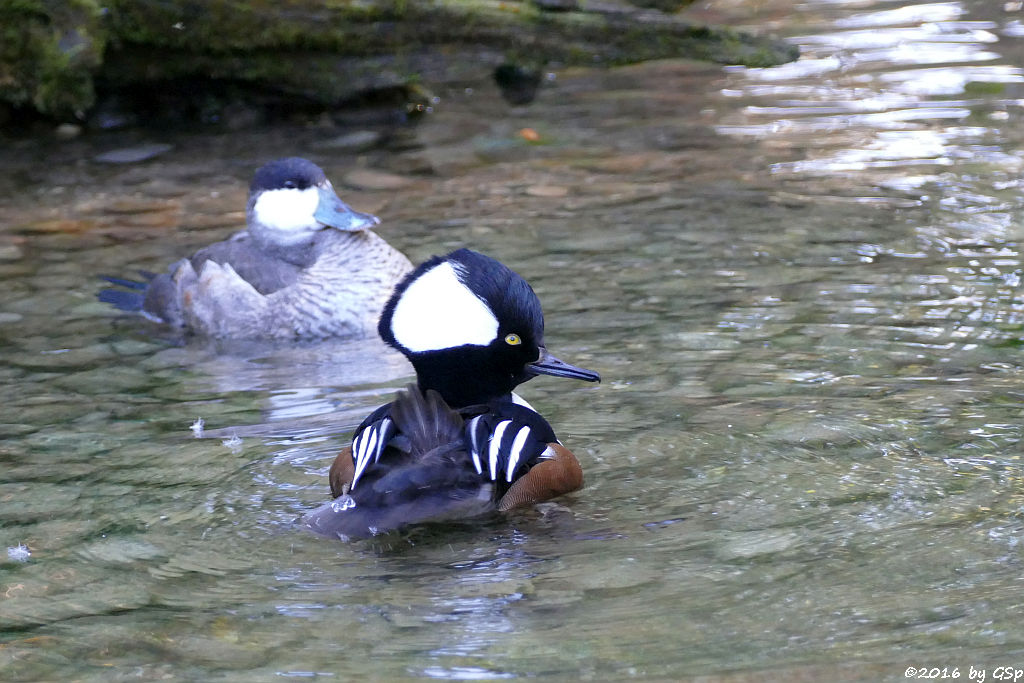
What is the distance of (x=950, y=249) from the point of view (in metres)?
7.04

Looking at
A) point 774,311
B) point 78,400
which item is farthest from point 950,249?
point 78,400

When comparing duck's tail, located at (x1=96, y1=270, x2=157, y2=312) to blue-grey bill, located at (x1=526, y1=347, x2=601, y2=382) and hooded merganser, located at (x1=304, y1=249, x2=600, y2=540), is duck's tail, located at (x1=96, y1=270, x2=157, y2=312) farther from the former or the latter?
blue-grey bill, located at (x1=526, y1=347, x2=601, y2=382)

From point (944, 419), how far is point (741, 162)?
15.7ft

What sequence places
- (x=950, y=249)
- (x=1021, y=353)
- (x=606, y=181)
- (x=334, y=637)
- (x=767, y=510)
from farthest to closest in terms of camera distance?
(x=606, y=181) < (x=950, y=249) < (x=1021, y=353) < (x=767, y=510) < (x=334, y=637)

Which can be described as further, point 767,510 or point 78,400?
point 78,400

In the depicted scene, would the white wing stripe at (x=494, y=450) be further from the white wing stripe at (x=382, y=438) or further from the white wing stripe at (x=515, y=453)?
the white wing stripe at (x=382, y=438)

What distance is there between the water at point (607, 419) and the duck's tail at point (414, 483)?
93 mm

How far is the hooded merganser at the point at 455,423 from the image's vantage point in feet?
12.8

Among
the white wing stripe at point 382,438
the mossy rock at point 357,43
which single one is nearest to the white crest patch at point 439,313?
the white wing stripe at point 382,438

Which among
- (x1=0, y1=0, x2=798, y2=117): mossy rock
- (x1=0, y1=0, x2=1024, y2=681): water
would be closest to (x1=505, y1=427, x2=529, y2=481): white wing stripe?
(x1=0, y1=0, x2=1024, y2=681): water

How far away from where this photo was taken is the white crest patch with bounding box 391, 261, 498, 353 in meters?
4.11

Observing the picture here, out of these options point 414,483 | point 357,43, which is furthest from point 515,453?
point 357,43

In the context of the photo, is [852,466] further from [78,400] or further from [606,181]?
[606,181]

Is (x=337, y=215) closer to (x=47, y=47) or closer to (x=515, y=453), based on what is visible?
(x=47, y=47)
